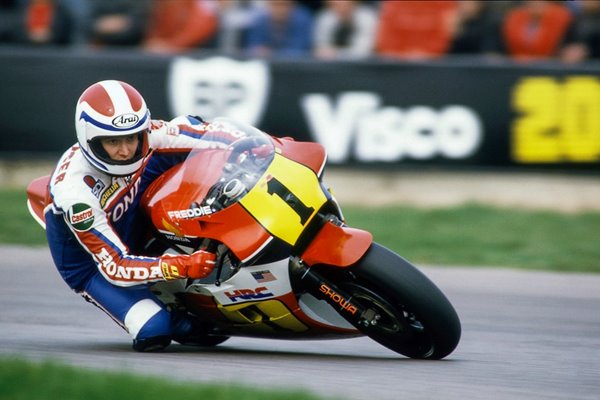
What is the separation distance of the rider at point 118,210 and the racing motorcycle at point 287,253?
160mm

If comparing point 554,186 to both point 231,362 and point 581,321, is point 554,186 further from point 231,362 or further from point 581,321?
→ point 231,362

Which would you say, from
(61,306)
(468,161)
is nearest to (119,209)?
(61,306)

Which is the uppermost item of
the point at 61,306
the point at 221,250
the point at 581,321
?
the point at 221,250

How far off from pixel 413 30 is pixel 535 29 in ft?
3.78

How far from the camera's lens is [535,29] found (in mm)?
10523

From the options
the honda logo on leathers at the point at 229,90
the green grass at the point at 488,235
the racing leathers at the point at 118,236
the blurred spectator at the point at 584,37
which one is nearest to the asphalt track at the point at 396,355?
the racing leathers at the point at 118,236

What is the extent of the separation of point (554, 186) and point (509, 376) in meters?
5.67

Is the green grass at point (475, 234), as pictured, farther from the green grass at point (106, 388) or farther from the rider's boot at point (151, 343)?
the green grass at point (106, 388)

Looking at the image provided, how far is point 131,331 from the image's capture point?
5.65 meters

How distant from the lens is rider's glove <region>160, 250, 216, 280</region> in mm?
5172

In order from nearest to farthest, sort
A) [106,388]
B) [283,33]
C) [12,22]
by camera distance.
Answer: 1. [106,388]
2. [283,33]
3. [12,22]

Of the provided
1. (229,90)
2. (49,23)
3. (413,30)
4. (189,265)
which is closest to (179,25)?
(229,90)

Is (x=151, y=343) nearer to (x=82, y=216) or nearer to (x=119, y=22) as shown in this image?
(x=82, y=216)

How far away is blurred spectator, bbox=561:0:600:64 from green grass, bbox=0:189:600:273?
1.50 m
